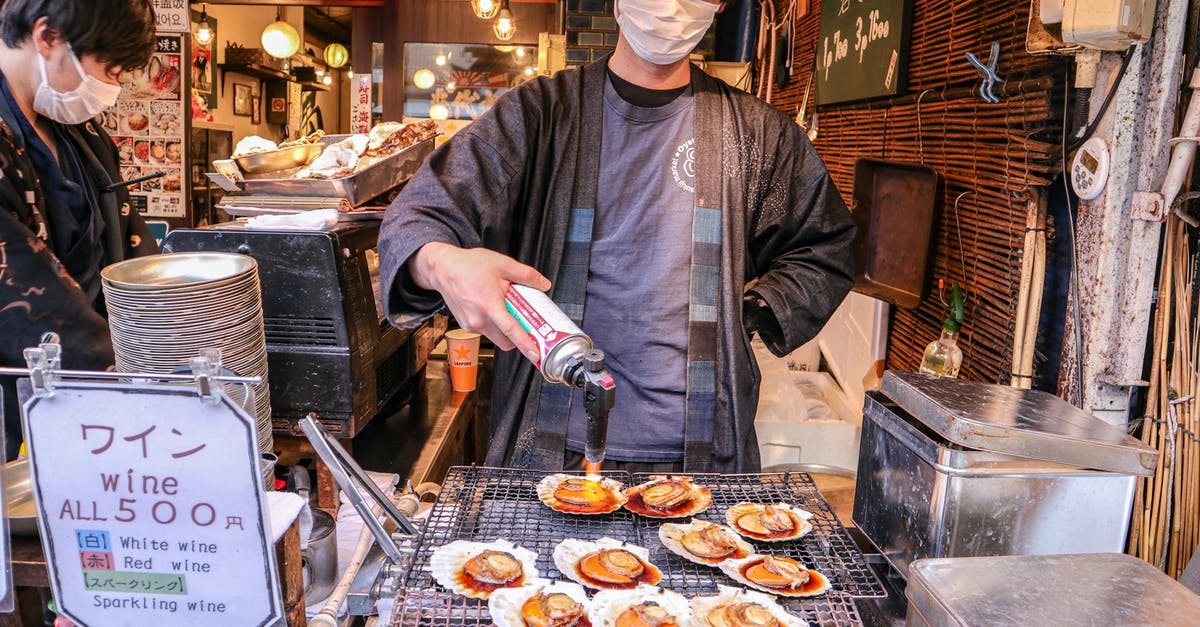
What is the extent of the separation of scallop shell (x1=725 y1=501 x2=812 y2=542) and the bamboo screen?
Answer: 1456 millimetres

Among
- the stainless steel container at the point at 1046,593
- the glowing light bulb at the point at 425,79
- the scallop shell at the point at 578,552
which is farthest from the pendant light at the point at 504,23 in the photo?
the stainless steel container at the point at 1046,593

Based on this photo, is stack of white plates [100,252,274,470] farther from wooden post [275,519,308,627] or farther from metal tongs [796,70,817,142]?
metal tongs [796,70,817,142]

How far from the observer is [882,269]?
423cm

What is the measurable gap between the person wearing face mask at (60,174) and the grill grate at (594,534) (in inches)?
44.7

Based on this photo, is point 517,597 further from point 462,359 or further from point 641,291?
point 462,359

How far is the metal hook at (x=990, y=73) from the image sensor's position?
117 inches

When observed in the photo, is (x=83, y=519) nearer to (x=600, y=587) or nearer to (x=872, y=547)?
(x=600, y=587)

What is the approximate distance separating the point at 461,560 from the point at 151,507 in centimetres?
54

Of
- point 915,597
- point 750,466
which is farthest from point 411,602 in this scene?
point 750,466

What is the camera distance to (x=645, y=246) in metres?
2.27

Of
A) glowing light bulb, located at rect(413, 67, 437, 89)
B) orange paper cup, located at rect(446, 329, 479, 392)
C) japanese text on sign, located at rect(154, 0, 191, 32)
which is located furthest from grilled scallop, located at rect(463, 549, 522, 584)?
glowing light bulb, located at rect(413, 67, 437, 89)

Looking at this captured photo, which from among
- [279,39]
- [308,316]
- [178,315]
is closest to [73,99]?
[308,316]

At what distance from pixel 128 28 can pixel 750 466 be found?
7.84ft

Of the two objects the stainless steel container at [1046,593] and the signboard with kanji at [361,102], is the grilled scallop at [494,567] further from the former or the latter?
the signboard with kanji at [361,102]
